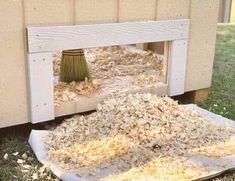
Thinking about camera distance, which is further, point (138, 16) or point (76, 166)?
point (138, 16)

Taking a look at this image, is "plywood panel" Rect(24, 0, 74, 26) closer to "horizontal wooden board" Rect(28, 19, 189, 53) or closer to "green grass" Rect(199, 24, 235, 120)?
"horizontal wooden board" Rect(28, 19, 189, 53)

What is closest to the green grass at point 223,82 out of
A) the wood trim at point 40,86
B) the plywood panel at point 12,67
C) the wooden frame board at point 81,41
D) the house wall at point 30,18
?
the wooden frame board at point 81,41

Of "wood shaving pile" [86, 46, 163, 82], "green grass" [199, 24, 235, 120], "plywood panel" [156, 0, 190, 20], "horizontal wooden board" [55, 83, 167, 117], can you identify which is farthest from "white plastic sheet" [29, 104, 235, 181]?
"plywood panel" [156, 0, 190, 20]

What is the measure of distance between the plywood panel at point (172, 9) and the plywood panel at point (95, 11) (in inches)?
13.1

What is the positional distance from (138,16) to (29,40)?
70 centimetres

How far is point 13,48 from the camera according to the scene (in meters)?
1.94

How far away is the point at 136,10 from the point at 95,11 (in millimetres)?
282

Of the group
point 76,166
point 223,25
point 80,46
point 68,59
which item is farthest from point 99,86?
point 223,25

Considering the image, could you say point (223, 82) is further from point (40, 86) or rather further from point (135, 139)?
point (40, 86)

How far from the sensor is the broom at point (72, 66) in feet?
8.43

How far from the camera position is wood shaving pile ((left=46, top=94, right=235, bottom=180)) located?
178cm

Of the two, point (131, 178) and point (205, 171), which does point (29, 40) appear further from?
point (205, 171)

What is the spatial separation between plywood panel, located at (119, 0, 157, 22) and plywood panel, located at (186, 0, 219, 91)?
341 mm

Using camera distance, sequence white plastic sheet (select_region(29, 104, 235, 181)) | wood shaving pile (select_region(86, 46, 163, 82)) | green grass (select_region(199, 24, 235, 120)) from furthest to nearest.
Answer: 1. wood shaving pile (select_region(86, 46, 163, 82))
2. green grass (select_region(199, 24, 235, 120))
3. white plastic sheet (select_region(29, 104, 235, 181))
